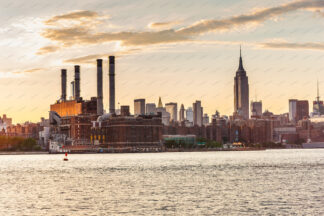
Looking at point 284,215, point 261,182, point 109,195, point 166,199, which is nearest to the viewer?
point 284,215

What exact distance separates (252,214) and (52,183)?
1733 inches

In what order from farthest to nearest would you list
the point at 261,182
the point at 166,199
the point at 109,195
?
the point at 261,182 < the point at 109,195 < the point at 166,199

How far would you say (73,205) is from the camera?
195ft

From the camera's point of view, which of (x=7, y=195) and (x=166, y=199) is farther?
(x=7, y=195)

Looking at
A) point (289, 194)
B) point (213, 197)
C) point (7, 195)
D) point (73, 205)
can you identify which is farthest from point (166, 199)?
point (7, 195)

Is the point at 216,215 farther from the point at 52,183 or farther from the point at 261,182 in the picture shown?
the point at 52,183

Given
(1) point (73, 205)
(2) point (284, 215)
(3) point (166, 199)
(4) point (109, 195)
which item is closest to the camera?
(2) point (284, 215)

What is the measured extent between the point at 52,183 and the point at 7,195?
17.9 m

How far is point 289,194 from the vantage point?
68.2 meters

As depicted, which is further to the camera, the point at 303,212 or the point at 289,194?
the point at 289,194

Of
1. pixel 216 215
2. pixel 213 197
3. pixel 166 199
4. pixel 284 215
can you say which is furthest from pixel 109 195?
pixel 284 215

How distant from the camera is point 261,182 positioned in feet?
282

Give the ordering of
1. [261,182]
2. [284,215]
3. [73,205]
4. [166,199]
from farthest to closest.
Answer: [261,182] < [166,199] < [73,205] < [284,215]

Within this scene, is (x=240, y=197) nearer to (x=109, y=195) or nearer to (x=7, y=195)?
(x=109, y=195)
